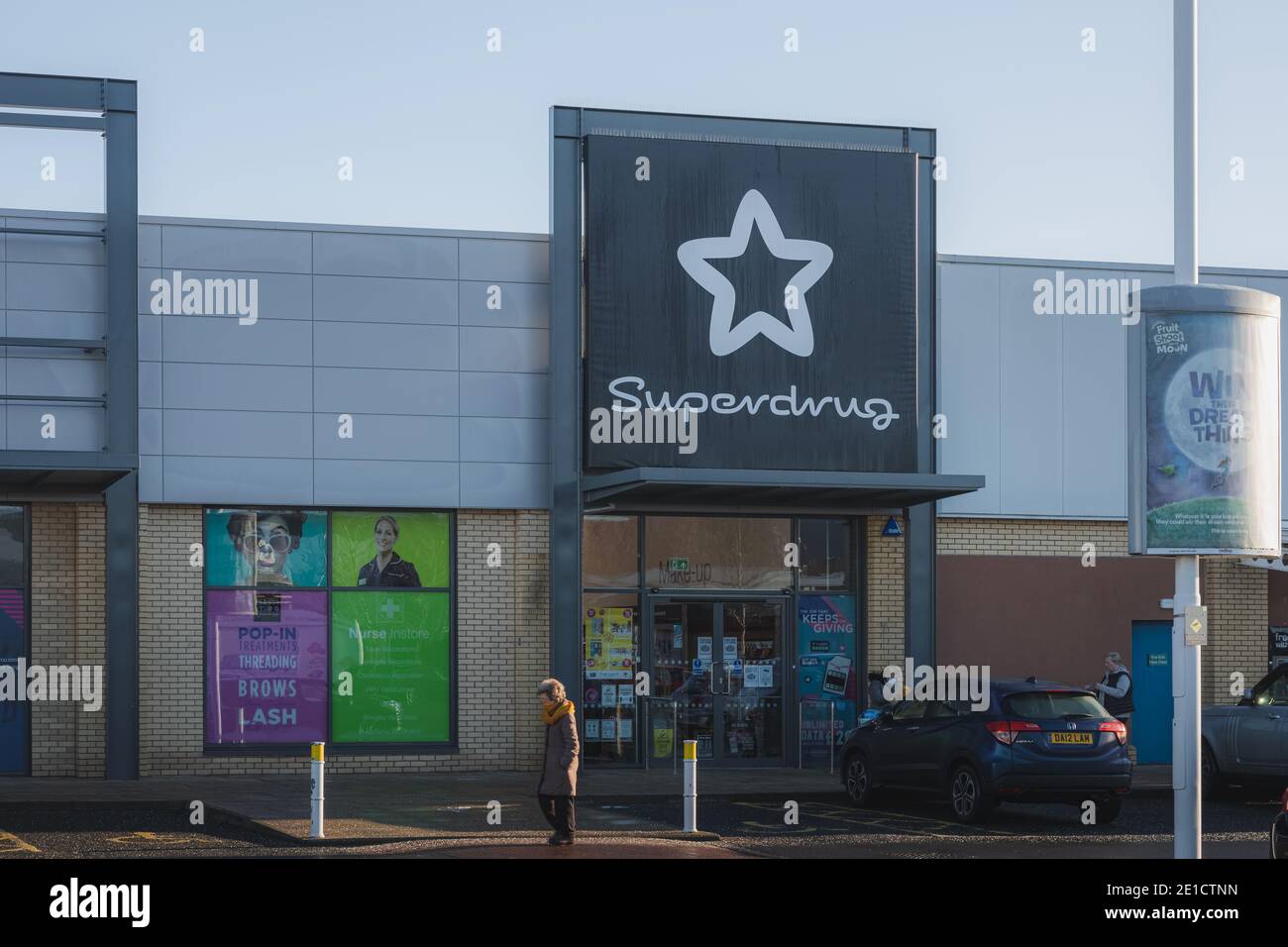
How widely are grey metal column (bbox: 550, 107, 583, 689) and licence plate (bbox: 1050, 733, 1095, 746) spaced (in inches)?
292

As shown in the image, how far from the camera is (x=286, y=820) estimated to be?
17.1 metres

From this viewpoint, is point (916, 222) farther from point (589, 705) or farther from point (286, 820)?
point (286, 820)

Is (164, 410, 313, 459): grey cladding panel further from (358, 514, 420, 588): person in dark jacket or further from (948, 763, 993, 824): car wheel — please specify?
(948, 763, 993, 824): car wheel

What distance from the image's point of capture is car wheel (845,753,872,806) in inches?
789

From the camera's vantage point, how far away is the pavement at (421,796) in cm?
1686

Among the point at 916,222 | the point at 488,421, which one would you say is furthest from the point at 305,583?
the point at 916,222

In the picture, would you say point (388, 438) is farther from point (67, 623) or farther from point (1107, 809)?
point (1107, 809)

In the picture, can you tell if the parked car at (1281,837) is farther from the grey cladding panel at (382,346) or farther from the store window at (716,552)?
the grey cladding panel at (382,346)

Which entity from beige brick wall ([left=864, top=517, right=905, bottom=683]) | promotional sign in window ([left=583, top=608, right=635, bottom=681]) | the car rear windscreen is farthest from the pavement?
the car rear windscreen

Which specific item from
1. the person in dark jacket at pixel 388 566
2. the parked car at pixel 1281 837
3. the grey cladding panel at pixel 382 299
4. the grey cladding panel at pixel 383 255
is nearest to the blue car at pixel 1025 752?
the parked car at pixel 1281 837

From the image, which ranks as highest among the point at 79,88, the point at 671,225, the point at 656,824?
the point at 79,88

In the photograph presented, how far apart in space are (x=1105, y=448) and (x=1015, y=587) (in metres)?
2.45

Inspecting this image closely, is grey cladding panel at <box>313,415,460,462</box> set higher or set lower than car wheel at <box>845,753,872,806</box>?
higher

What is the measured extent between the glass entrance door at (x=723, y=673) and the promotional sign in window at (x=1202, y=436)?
10982 millimetres
